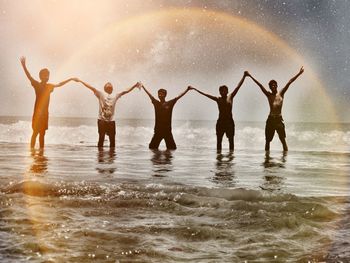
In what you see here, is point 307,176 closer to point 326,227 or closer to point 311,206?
point 311,206

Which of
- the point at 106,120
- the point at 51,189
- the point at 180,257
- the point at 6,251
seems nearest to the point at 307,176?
the point at 51,189

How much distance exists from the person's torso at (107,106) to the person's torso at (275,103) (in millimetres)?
4578

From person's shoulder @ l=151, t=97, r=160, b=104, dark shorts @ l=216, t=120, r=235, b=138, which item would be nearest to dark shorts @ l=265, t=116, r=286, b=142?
dark shorts @ l=216, t=120, r=235, b=138

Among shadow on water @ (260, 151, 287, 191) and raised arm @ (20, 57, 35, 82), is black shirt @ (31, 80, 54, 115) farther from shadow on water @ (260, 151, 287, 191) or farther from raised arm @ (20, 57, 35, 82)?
shadow on water @ (260, 151, 287, 191)

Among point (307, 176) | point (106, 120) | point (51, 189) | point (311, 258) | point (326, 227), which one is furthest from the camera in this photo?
point (106, 120)

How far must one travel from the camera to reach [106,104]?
40.8 ft

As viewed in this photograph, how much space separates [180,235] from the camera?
352cm

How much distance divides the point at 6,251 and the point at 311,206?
311cm

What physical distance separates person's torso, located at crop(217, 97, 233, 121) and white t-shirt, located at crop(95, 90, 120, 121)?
10.0 ft

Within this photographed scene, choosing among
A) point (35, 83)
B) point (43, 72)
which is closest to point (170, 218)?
point (43, 72)

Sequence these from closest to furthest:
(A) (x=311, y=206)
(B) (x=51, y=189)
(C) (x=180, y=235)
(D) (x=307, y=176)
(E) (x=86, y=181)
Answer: (C) (x=180, y=235) → (A) (x=311, y=206) → (B) (x=51, y=189) → (E) (x=86, y=181) → (D) (x=307, y=176)

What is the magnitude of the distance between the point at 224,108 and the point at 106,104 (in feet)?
11.4

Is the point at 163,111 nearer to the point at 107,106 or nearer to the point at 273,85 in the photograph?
the point at 107,106

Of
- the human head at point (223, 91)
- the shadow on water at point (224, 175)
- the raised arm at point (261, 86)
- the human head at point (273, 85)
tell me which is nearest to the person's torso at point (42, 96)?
the human head at point (223, 91)
